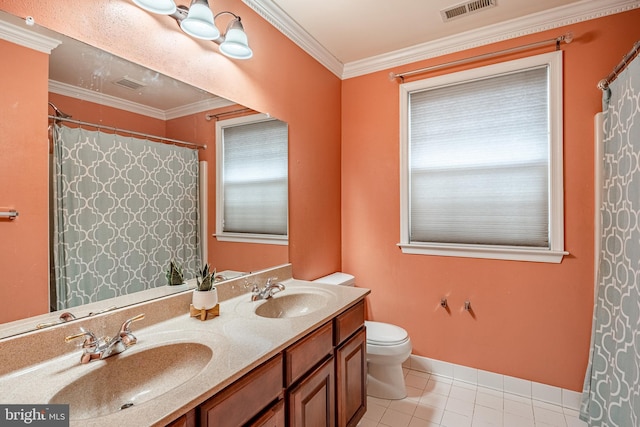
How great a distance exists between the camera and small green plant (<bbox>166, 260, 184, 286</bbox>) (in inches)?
57.3

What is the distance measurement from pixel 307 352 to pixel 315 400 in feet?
0.80

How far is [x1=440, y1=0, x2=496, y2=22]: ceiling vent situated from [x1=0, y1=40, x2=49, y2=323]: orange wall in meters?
2.18

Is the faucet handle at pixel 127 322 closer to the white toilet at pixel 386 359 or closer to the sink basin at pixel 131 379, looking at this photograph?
the sink basin at pixel 131 379

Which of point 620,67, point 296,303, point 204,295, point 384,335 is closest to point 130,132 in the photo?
point 204,295

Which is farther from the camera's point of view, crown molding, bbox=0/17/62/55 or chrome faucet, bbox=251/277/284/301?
chrome faucet, bbox=251/277/284/301

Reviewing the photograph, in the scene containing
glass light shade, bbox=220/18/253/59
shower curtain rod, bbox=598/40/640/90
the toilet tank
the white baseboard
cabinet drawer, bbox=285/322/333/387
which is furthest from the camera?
the toilet tank

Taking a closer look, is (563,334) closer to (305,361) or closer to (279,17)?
(305,361)

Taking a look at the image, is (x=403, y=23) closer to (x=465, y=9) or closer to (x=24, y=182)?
(x=465, y=9)

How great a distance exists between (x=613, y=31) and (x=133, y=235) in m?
2.94

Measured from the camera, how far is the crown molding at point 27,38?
3.14 ft

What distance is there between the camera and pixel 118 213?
50.3 inches

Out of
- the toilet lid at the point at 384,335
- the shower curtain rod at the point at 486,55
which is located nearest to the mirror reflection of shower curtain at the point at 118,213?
the toilet lid at the point at 384,335

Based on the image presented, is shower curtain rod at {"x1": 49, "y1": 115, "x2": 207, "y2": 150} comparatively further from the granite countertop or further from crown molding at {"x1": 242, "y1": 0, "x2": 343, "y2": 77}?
crown molding at {"x1": 242, "y1": 0, "x2": 343, "y2": 77}

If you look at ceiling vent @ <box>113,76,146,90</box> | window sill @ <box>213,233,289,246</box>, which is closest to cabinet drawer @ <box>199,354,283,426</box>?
window sill @ <box>213,233,289,246</box>
